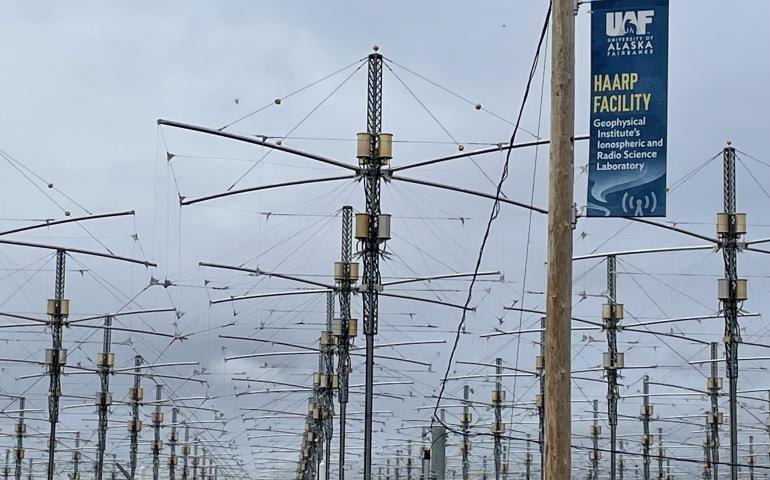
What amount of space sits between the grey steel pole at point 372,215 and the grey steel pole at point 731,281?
595 inches

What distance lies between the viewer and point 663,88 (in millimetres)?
19000

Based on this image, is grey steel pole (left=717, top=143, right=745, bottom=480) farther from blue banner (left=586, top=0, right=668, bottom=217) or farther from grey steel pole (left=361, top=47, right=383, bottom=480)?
blue banner (left=586, top=0, right=668, bottom=217)

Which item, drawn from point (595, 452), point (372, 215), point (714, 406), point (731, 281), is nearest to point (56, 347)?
point (731, 281)

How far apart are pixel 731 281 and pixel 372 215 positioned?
16.9 m

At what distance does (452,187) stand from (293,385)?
138 ft

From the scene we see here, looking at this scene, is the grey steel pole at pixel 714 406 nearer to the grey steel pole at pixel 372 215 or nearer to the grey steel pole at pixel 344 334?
the grey steel pole at pixel 344 334

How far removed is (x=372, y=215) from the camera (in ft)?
125

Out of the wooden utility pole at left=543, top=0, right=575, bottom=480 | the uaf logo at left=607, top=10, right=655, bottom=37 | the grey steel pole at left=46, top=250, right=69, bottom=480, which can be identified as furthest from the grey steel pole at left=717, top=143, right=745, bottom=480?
the uaf logo at left=607, top=10, right=655, bottom=37

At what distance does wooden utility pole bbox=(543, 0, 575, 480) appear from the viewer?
1912cm

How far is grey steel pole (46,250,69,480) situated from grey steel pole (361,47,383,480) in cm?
2426

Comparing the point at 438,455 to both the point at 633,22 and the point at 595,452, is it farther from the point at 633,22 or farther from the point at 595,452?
the point at 595,452

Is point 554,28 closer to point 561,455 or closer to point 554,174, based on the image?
point 554,174

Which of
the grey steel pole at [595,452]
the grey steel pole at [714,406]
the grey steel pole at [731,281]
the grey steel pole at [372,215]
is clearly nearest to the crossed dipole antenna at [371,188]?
the grey steel pole at [372,215]

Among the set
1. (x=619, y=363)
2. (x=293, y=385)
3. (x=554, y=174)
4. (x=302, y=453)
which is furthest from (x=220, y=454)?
(x=554, y=174)
